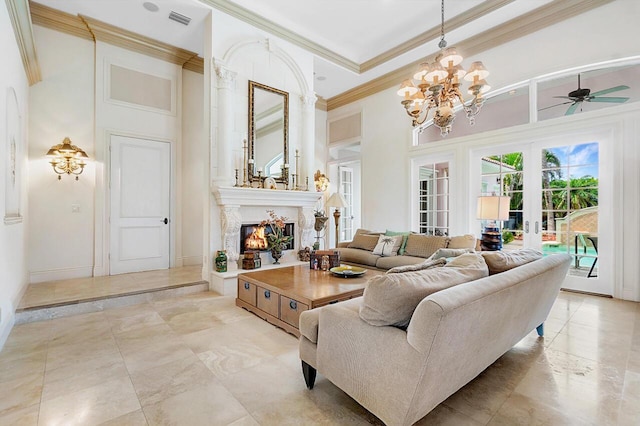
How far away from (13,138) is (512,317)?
4929 mm

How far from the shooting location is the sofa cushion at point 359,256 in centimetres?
480

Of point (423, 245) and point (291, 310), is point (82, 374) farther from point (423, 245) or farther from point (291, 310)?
point (423, 245)

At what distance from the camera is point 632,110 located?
3.83 meters

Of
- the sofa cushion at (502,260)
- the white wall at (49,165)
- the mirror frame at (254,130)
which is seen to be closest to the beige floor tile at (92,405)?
the sofa cushion at (502,260)

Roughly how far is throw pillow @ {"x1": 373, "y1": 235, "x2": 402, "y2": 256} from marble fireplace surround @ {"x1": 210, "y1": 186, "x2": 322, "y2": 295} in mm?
1345

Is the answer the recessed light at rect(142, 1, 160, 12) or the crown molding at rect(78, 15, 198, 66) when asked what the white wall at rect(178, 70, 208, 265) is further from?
the recessed light at rect(142, 1, 160, 12)

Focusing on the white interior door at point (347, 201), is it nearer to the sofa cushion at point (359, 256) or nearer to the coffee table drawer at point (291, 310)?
the sofa cushion at point (359, 256)

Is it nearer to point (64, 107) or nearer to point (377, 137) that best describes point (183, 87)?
point (64, 107)

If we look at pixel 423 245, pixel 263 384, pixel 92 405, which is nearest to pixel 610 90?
pixel 423 245

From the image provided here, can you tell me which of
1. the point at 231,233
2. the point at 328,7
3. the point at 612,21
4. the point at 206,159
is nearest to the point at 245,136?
the point at 206,159

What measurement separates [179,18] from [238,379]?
16.6 feet

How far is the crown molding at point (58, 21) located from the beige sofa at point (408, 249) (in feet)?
17.7

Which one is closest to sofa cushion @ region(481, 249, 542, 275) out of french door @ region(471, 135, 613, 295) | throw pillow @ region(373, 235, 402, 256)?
throw pillow @ region(373, 235, 402, 256)

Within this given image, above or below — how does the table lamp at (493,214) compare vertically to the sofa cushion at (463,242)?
above
